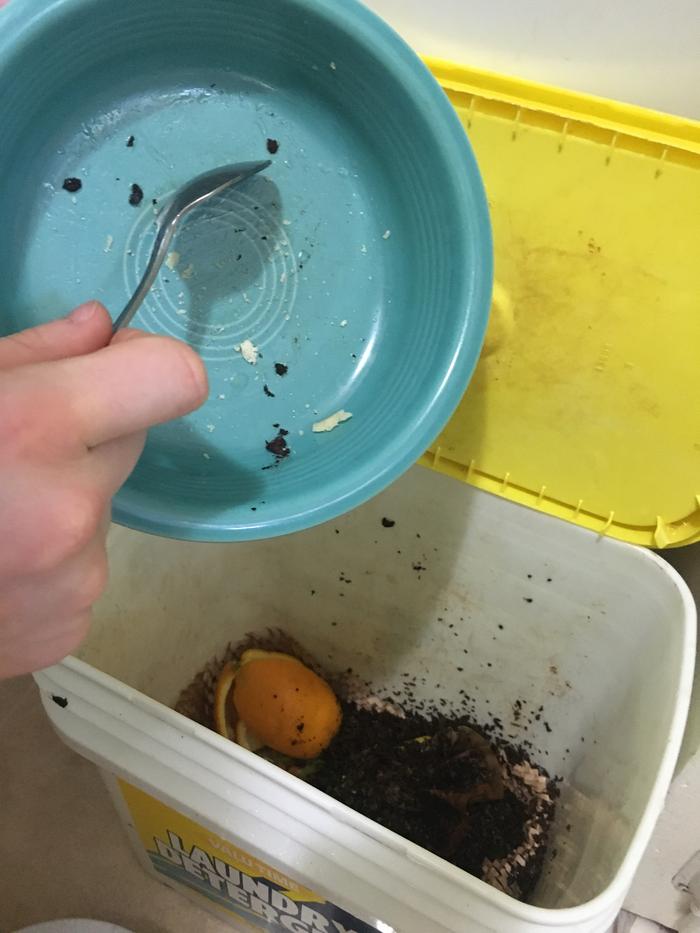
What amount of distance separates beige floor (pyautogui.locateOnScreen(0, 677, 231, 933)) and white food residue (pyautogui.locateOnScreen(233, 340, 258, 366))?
0.69m

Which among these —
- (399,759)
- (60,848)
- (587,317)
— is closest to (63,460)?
(587,317)

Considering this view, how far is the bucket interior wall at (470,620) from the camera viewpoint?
0.66 meters

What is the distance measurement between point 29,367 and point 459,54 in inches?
16.2

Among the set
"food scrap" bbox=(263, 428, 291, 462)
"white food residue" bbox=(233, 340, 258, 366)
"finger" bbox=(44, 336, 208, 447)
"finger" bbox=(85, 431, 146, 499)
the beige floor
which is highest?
"white food residue" bbox=(233, 340, 258, 366)

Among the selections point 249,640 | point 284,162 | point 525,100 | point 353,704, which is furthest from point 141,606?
point 525,100

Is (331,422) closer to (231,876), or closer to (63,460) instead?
(63,460)

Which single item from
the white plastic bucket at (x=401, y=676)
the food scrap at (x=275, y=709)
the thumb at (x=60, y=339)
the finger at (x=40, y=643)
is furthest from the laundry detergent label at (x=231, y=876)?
the thumb at (x=60, y=339)

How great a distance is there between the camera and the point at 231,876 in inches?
26.4

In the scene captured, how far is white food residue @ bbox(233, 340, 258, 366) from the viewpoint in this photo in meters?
0.56

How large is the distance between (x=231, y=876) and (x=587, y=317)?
1.87 feet

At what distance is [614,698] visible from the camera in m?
0.72

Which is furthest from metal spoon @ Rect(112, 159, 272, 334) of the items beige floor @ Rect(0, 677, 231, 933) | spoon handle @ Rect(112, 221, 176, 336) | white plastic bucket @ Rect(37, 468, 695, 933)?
beige floor @ Rect(0, 677, 231, 933)

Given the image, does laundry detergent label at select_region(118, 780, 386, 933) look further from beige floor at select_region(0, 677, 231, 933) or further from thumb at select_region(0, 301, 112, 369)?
thumb at select_region(0, 301, 112, 369)

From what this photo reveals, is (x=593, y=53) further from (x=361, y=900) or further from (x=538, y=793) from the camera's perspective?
(x=538, y=793)
